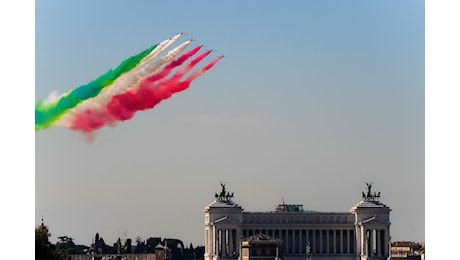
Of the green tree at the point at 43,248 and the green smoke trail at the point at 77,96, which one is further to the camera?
the green tree at the point at 43,248

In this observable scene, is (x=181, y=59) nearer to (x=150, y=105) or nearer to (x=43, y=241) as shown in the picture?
(x=150, y=105)

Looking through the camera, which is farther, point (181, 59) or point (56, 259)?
point (56, 259)

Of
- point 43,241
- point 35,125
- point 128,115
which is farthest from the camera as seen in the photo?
point 43,241

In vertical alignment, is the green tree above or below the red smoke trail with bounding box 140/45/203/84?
below

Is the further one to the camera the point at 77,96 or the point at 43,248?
the point at 43,248

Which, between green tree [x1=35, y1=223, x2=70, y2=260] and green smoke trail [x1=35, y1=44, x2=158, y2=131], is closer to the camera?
green smoke trail [x1=35, y1=44, x2=158, y2=131]

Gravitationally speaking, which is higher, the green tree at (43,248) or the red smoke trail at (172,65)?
the red smoke trail at (172,65)

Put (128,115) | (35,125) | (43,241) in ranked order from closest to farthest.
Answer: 1. (35,125)
2. (128,115)
3. (43,241)
